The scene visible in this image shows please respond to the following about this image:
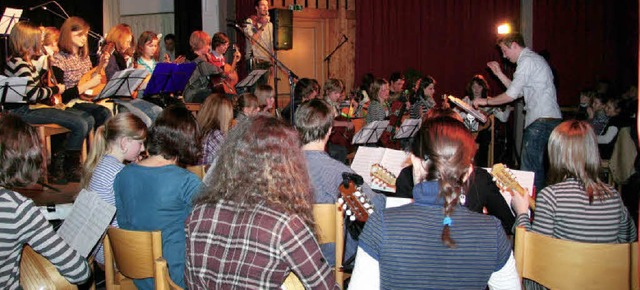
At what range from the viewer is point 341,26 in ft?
33.7

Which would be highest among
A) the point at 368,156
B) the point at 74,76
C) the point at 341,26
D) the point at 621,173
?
the point at 341,26

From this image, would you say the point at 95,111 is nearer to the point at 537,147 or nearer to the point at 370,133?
the point at 370,133

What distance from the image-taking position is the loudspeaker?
848 cm

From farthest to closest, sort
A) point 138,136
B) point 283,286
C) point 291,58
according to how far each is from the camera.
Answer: point 291,58
point 138,136
point 283,286

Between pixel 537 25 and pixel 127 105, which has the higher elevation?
pixel 537 25

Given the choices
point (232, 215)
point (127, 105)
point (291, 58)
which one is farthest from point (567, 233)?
point (291, 58)

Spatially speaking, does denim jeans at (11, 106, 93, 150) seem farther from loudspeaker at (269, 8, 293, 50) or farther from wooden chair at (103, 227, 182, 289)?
loudspeaker at (269, 8, 293, 50)

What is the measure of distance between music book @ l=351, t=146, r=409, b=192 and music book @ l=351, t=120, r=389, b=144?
1.99m

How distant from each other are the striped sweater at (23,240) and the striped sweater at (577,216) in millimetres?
1788

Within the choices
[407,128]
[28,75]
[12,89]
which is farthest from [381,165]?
[28,75]

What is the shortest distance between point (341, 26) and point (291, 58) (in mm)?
1054

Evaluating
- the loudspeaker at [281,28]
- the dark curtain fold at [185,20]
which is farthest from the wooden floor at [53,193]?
the dark curtain fold at [185,20]

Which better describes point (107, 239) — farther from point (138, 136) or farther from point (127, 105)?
point (127, 105)

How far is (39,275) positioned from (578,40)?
1015cm
